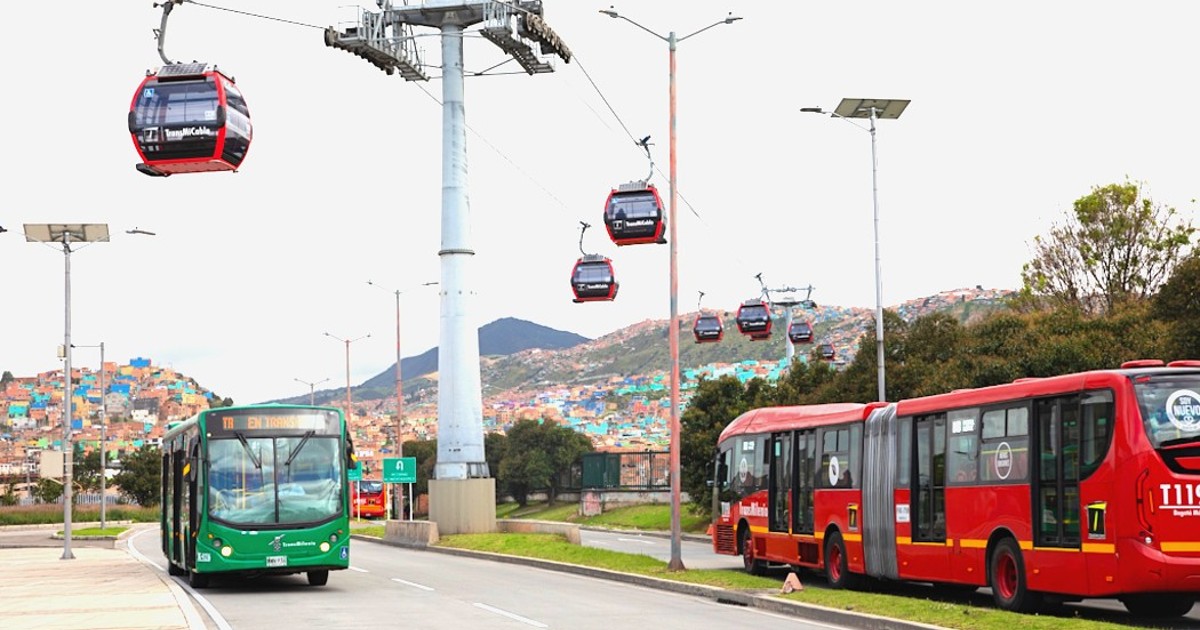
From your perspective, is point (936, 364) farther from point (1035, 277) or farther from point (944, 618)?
A: point (944, 618)

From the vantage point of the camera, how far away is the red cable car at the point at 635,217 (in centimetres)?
3869

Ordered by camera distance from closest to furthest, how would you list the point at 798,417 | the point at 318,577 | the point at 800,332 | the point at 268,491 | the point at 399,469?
the point at 268,491 → the point at 318,577 → the point at 798,417 → the point at 399,469 → the point at 800,332

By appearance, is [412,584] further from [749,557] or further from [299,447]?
[749,557]

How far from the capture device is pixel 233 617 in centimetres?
2158

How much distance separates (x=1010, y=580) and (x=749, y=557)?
11.2m

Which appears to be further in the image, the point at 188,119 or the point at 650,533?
the point at 650,533

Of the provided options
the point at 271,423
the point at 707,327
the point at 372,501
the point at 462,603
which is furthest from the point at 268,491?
the point at 372,501

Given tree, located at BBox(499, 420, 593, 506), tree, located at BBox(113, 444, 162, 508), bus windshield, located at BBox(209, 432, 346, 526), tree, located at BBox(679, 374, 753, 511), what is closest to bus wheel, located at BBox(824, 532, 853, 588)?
bus windshield, located at BBox(209, 432, 346, 526)

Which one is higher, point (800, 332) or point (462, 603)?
point (800, 332)

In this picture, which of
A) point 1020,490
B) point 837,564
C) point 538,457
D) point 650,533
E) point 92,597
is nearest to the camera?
point 1020,490

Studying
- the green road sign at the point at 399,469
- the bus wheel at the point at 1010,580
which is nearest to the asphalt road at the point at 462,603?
the bus wheel at the point at 1010,580

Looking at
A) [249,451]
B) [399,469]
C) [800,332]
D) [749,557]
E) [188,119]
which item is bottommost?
[749,557]

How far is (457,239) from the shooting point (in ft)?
144

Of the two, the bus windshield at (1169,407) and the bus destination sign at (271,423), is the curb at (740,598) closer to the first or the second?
the bus windshield at (1169,407)
